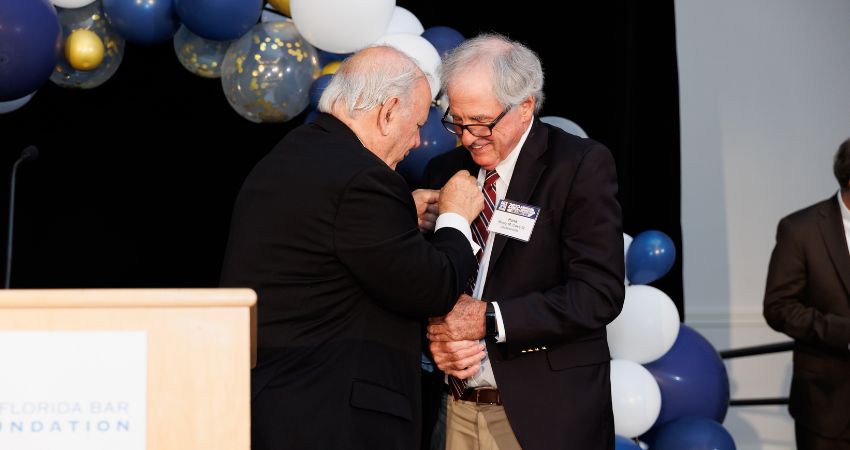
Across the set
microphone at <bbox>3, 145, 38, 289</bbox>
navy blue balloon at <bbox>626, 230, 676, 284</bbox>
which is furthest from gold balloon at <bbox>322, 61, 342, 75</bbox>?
navy blue balloon at <bbox>626, 230, 676, 284</bbox>

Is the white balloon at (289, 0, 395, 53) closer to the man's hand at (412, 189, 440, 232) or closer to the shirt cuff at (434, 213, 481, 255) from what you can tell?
the man's hand at (412, 189, 440, 232)

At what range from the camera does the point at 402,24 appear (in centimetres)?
379

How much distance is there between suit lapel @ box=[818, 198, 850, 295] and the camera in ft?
10.6

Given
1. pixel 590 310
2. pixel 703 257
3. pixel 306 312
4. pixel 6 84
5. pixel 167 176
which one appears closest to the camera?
pixel 306 312

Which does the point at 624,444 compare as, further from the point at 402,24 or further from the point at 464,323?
the point at 402,24

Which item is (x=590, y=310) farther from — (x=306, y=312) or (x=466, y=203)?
(x=306, y=312)

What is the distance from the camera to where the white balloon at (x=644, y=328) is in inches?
143

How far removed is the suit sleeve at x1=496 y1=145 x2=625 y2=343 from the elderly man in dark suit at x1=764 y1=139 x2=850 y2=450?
1.36 m

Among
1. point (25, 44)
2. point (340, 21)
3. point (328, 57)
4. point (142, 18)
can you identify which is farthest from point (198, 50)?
point (25, 44)

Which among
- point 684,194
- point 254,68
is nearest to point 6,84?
point 254,68

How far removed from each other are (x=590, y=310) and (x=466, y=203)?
349mm

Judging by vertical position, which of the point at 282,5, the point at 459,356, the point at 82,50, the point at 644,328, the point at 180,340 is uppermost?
the point at 180,340

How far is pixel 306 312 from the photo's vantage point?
1.82m

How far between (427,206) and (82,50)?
5.78 ft
